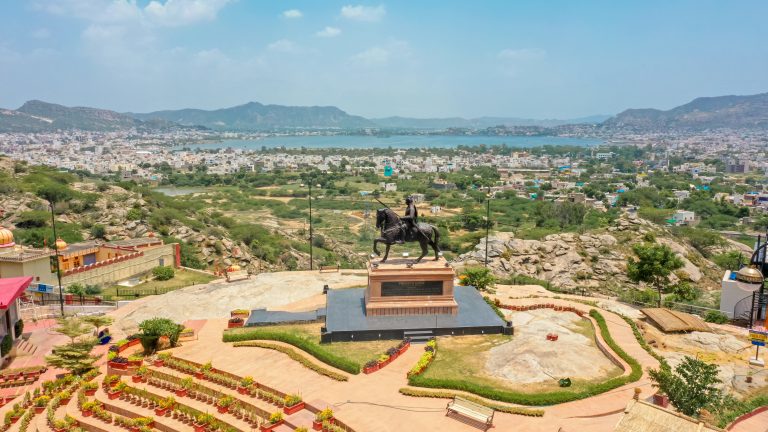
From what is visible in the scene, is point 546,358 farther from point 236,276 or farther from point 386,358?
point 236,276

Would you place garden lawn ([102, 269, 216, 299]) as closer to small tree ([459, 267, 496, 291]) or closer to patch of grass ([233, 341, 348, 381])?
patch of grass ([233, 341, 348, 381])

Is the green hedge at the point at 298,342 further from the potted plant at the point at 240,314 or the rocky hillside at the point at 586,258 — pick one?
the rocky hillside at the point at 586,258

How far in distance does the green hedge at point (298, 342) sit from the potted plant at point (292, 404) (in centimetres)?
275

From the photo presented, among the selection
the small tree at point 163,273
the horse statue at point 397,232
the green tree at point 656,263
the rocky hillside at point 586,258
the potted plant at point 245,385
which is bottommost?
the rocky hillside at point 586,258

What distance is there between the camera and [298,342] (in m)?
20.7

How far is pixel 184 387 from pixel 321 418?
5620 millimetres

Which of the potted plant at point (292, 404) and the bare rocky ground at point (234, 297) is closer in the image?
the potted plant at point (292, 404)

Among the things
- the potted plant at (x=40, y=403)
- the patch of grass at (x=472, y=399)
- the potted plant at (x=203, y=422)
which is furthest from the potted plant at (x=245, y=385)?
the potted plant at (x=40, y=403)

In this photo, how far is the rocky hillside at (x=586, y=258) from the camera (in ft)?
140

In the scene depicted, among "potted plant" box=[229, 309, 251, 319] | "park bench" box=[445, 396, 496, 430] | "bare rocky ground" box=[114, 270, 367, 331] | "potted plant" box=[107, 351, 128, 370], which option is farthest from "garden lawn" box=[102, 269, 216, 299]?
"park bench" box=[445, 396, 496, 430]

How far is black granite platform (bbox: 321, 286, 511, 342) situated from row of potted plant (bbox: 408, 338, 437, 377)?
4.01 feet

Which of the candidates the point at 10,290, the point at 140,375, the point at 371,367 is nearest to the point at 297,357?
the point at 371,367

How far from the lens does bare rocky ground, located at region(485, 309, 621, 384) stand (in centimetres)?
1777

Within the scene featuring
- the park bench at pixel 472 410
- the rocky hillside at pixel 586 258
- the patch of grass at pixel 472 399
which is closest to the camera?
the park bench at pixel 472 410
